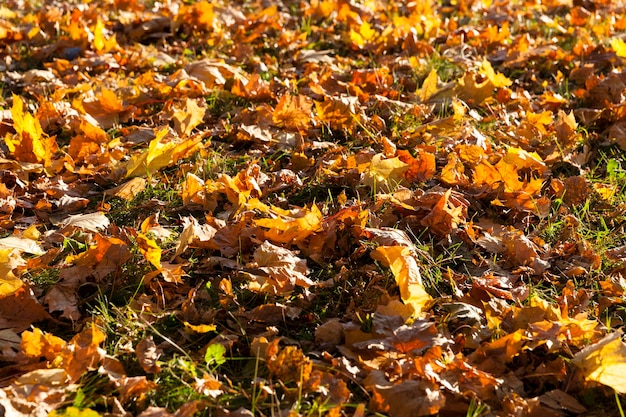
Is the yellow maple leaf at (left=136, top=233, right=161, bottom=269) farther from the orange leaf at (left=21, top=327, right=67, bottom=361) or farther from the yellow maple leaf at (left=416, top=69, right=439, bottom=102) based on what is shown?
the yellow maple leaf at (left=416, top=69, right=439, bottom=102)

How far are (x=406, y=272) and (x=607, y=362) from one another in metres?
0.66

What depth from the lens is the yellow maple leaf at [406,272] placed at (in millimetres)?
2207

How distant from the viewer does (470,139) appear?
11.0 feet

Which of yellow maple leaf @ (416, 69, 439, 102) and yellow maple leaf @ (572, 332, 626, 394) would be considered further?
yellow maple leaf @ (416, 69, 439, 102)

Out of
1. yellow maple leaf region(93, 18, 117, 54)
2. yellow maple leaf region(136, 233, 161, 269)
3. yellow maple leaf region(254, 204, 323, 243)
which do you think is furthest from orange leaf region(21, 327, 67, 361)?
yellow maple leaf region(93, 18, 117, 54)

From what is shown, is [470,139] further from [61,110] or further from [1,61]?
[1,61]

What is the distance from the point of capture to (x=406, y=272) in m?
2.27

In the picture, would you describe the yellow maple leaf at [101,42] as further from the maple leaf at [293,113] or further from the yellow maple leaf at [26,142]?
the maple leaf at [293,113]

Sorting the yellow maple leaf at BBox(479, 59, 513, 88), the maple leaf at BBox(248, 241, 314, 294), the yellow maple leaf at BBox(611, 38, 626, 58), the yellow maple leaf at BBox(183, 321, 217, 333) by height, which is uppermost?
the yellow maple leaf at BBox(611, 38, 626, 58)

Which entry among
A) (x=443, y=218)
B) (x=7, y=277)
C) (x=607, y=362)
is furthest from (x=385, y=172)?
(x=7, y=277)

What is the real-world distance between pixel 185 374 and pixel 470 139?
1.94 metres

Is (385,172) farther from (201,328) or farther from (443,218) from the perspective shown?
(201,328)

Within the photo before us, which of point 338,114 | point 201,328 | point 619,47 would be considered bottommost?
point 201,328

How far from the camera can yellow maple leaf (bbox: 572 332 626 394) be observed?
6.25 feet
